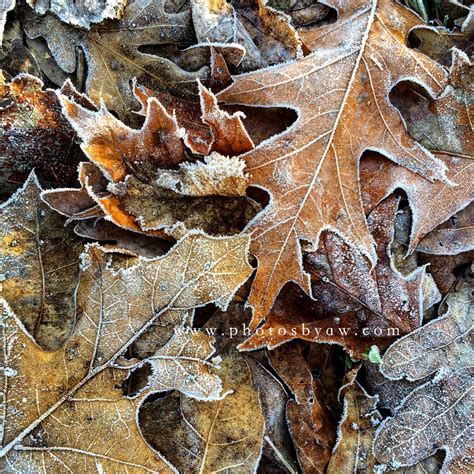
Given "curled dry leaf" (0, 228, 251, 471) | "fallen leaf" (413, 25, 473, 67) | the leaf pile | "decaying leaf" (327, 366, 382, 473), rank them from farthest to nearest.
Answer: "fallen leaf" (413, 25, 473, 67)
"decaying leaf" (327, 366, 382, 473)
the leaf pile
"curled dry leaf" (0, 228, 251, 471)

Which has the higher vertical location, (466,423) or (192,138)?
(192,138)

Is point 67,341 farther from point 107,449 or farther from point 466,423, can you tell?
point 466,423

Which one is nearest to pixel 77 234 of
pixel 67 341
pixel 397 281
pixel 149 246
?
pixel 149 246

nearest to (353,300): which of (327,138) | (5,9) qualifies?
(327,138)

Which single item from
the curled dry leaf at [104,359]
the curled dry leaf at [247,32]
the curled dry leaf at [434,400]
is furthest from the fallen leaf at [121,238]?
the curled dry leaf at [434,400]

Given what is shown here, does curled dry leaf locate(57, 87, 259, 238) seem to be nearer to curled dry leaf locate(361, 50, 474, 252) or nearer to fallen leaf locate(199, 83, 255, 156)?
fallen leaf locate(199, 83, 255, 156)

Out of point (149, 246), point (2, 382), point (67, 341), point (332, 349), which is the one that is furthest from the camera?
point (332, 349)

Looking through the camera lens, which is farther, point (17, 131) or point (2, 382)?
point (17, 131)

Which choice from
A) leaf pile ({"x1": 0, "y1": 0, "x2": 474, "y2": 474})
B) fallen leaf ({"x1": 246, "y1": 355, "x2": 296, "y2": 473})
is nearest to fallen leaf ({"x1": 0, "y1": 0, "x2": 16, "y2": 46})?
leaf pile ({"x1": 0, "y1": 0, "x2": 474, "y2": 474})
